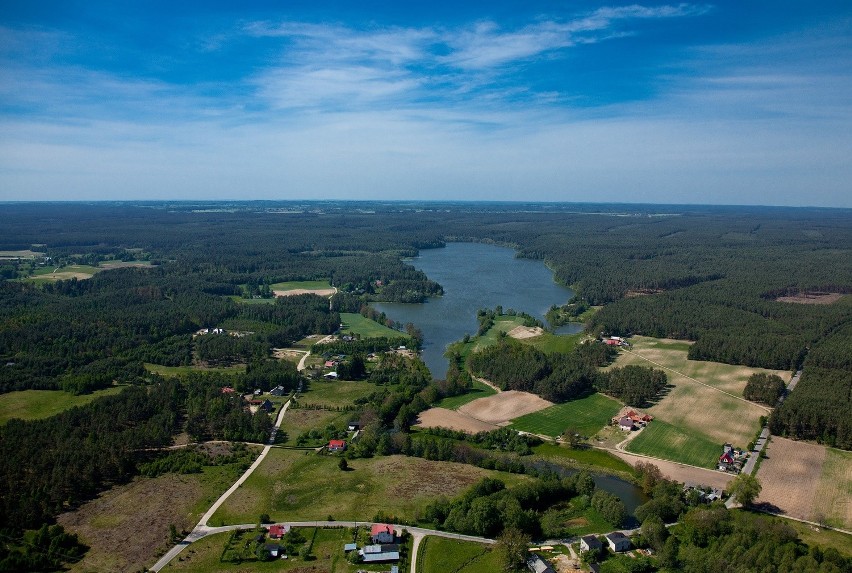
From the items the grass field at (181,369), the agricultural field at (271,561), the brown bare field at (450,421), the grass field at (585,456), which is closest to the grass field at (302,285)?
the grass field at (181,369)

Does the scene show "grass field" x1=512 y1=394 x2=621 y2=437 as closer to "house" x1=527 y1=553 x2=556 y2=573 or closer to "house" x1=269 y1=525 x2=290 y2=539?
"house" x1=527 y1=553 x2=556 y2=573

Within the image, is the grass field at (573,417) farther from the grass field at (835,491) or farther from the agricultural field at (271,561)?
the agricultural field at (271,561)

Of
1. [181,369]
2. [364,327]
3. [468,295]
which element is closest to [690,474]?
[181,369]

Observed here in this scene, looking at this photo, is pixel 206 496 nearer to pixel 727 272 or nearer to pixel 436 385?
pixel 436 385

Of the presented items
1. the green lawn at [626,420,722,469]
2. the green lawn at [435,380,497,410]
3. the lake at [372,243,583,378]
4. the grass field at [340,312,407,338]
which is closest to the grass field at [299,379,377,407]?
the green lawn at [435,380,497,410]

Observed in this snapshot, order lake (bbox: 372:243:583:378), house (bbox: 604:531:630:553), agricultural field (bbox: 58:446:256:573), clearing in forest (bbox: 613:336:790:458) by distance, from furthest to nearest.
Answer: lake (bbox: 372:243:583:378) → clearing in forest (bbox: 613:336:790:458) → house (bbox: 604:531:630:553) → agricultural field (bbox: 58:446:256:573)

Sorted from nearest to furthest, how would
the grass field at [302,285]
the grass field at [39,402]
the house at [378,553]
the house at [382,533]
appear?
A: the house at [378,553]
the house at [382,533]
the grass field at [39,402]
the grass field at [302,285]
